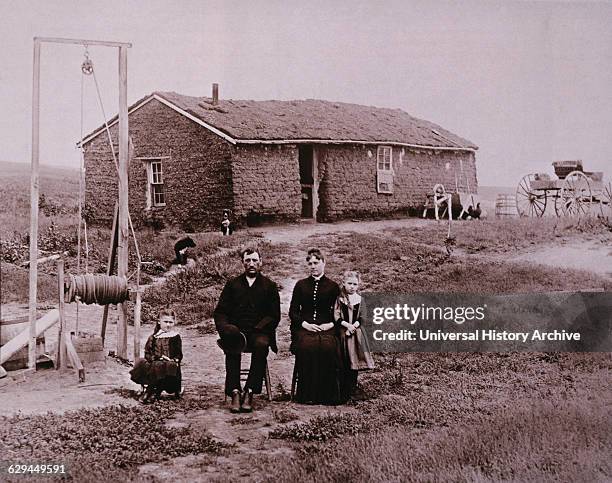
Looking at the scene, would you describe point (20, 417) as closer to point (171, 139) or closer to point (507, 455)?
point (171, 139)

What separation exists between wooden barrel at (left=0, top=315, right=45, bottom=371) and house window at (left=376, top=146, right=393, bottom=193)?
8.51 ft

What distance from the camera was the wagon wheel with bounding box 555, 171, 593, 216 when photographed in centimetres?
456

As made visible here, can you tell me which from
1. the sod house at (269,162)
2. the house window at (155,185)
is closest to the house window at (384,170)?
the sod house at (269,162)

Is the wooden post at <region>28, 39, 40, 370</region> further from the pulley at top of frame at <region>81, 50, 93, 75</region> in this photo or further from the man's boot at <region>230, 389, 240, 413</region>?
the man's boot at <region>230, 389, 240, 413</region>

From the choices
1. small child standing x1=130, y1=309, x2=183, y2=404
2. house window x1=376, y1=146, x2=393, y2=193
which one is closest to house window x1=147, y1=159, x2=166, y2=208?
small child standing x1=130, y1=309, x2=183, y2=404

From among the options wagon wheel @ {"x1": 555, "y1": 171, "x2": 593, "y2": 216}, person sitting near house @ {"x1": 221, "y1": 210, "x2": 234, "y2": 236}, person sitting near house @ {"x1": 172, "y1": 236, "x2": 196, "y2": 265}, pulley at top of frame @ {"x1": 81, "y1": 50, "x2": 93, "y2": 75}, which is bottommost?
person sitting near house @ {"x1": 172, "y1": 236, "x2": 196, "y2": 265}

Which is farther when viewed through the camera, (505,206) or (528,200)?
(505,206)

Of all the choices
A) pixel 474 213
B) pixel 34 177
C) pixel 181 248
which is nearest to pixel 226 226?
pixel 181 248

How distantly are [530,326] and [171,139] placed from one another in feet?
8.74

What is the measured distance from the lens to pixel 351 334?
401 centimetres

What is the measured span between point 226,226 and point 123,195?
692 mm

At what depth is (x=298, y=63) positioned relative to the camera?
428 centimetres

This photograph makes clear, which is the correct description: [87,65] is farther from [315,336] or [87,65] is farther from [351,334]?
[351,334]

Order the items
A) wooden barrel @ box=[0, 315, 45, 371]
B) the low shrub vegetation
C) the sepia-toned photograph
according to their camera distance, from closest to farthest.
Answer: the low shrub vegetation, the sepia-toned photograph, wooden barrel @ box=[0, 315, 45, 371]
